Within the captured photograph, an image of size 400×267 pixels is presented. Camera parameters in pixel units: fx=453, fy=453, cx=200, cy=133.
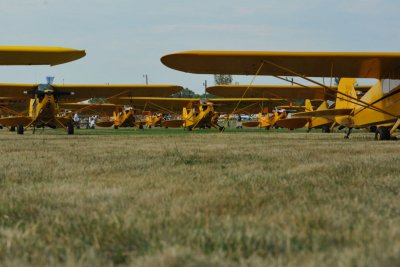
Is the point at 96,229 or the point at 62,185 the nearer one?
the point at 96,229

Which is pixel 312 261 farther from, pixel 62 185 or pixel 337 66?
pixel 337 66

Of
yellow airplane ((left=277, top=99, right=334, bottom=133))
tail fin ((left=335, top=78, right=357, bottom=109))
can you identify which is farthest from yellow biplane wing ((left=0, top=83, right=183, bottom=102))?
tail fin ((left=335, top=78, right=357, bottom=109))

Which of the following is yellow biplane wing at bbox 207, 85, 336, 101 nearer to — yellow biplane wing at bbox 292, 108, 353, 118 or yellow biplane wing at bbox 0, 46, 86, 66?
yellow biplane wing at bbox 292, 108, 353, 118

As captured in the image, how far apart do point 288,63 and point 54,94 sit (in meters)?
11.0

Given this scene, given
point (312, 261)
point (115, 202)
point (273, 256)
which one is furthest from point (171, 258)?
point (115, 202)

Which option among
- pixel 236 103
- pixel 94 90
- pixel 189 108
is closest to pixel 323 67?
pixel 94 90

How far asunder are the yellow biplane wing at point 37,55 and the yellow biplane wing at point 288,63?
89.9 inches

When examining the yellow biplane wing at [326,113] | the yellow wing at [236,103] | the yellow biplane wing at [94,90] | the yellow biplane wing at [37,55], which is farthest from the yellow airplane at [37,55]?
the yellow wing at [236,103]

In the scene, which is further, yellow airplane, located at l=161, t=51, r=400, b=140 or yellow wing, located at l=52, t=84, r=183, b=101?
yellow wing, located at l=52, t=84, r=183, b=101

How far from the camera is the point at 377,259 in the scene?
60.0 inches

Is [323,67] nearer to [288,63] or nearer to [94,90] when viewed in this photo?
[288,63]

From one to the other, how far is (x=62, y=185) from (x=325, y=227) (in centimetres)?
219

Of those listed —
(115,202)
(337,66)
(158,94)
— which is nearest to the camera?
(115,202)

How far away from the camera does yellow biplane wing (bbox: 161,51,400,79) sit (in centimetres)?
1079
